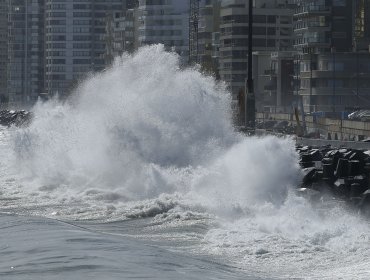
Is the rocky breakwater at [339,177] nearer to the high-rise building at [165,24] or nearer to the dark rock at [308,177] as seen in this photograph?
the dark rock at [308,177]

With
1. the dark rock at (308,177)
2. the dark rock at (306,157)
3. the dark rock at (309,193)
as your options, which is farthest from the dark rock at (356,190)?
the dark rock at (306,157)

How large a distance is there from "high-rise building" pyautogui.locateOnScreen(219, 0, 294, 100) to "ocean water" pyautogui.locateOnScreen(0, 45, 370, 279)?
6197cm

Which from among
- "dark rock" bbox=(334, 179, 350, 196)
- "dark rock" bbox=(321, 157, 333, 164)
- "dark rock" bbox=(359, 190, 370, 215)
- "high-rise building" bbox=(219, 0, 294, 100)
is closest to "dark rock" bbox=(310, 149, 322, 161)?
"dark rock" bbox=(321, 157, 333, 164)

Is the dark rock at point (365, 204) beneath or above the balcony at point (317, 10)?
beneath

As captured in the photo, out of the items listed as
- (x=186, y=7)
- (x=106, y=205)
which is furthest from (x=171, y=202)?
(x=186, y=7)

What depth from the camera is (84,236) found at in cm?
2364

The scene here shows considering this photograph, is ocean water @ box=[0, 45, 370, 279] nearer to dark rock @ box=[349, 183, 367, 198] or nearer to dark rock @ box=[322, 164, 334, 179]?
dark rock @ box=[322, 164, 334, 179]

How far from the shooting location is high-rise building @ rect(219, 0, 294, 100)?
381 ft

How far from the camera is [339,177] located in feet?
98.9

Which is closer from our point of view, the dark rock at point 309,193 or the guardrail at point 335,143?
the dark rock at point 309,193

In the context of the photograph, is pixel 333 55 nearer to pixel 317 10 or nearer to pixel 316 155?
pixel 317 10

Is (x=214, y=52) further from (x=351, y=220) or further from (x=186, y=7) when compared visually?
(x=351, y=220)

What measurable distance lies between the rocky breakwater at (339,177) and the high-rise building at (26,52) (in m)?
156

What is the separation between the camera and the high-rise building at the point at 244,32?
4569 inches
